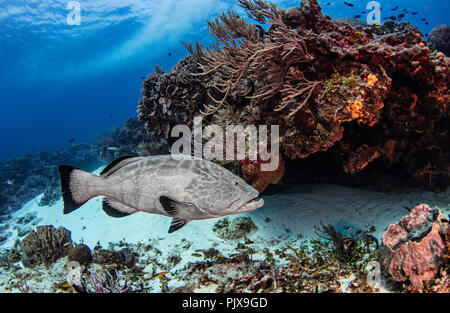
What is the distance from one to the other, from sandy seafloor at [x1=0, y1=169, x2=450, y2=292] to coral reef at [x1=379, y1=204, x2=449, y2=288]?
4.91 ft

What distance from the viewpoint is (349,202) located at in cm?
590

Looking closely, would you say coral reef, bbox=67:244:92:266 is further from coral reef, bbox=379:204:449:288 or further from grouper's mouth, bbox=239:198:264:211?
coral reef, bbox=379:204:449:288

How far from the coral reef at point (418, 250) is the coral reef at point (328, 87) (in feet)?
Answer: 5.43

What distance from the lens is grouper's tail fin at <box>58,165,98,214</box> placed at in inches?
94.7

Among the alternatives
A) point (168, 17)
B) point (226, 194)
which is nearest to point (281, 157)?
point (226, 194)

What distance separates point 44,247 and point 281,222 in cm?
610

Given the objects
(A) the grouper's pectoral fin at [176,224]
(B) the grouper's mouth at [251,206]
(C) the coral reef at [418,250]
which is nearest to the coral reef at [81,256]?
(A) the grouper's pectoral fin at [176,224]

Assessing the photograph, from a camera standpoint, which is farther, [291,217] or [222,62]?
[291,217]

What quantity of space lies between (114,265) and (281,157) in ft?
14.3

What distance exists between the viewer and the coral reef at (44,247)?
5.51 m

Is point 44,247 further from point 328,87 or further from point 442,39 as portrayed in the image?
point 442,39

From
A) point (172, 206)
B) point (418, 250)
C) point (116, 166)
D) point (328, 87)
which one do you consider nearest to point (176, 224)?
point (172, 206)

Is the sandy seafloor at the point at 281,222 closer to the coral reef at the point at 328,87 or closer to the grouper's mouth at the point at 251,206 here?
the coral reef at the point at 328,87
